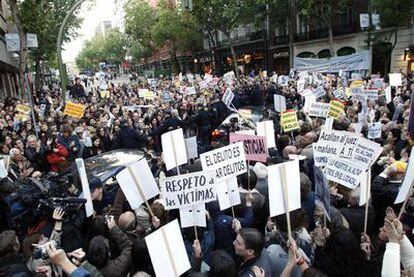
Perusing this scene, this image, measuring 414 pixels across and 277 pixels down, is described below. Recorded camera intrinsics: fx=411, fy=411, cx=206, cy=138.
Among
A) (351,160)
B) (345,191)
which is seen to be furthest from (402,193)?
(345,191)

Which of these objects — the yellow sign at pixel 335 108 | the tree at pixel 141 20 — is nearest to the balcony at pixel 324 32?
the tree at pixel 141 20

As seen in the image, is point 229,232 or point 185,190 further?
point 229,232

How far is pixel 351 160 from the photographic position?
4.82 meters

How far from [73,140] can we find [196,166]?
3.98 metres

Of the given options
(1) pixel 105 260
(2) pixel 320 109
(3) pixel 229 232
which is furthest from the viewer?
(2) pixel 320 109

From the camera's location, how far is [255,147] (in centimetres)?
622

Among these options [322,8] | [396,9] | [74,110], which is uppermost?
[322,8]

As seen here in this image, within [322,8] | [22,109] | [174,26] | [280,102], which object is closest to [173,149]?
[280,102]

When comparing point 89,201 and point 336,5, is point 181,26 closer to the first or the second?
point 336,5

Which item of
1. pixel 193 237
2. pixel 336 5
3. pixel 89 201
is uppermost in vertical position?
pixel 336 5

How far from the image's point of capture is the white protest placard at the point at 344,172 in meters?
4.62

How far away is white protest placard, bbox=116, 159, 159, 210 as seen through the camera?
448 centimetres

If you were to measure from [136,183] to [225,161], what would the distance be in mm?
1136

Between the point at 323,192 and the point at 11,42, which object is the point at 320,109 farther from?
the point at 11,42
